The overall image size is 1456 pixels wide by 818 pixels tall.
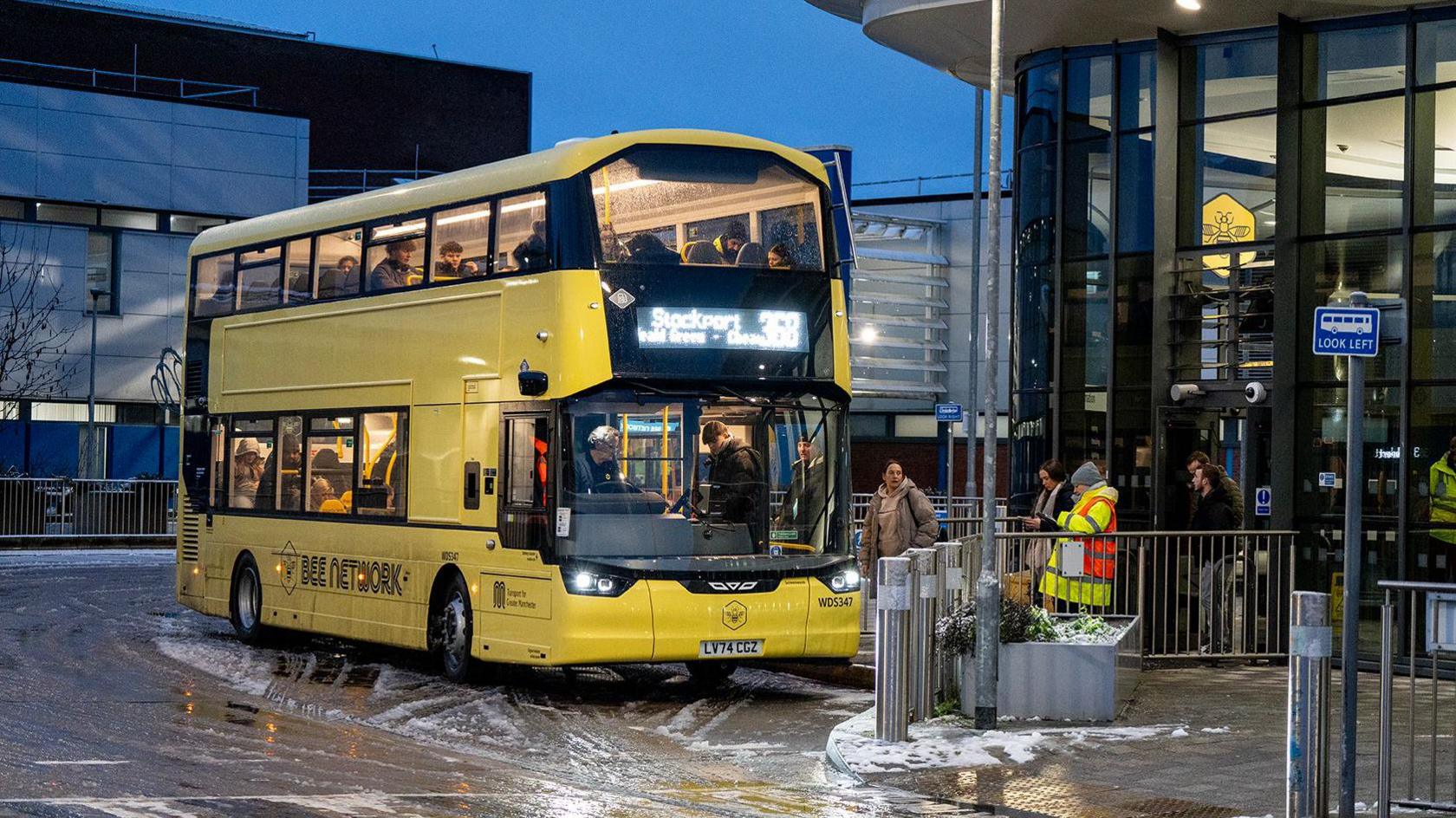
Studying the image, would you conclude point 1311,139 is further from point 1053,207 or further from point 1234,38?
point 1053,207

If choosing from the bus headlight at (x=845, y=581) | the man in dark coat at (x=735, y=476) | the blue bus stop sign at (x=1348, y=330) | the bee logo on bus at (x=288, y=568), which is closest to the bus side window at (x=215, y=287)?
the bee logo on bus at (x=288, y=568)

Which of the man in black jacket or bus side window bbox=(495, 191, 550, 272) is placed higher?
bus side window bbox=(495, 191, 550, 272)

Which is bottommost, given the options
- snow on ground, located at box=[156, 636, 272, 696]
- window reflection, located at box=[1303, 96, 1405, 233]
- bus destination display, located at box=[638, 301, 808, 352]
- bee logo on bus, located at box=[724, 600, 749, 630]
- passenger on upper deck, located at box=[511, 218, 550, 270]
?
snow on ground, located at box=[156, 636, 272, 696]

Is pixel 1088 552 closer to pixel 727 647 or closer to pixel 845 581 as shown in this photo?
pixel 845 581

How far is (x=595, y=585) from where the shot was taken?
1495 centimetres

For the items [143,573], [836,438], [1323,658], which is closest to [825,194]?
[836,438]

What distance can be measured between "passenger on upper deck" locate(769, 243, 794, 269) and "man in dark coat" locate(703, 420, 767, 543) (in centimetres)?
133

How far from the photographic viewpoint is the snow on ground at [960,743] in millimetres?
11609

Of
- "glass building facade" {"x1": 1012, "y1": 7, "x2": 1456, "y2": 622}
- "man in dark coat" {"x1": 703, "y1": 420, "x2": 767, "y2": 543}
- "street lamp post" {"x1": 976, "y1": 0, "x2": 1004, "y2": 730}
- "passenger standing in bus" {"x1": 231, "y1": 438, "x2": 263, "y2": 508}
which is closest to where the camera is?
"street lamp post" {"x1": 976, "y1": 0, "x2": 1004, "y2": 730}

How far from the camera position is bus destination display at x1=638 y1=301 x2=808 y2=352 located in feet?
50.1

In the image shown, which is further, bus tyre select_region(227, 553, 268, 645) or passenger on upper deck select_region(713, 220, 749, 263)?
bus tyre select_region(227, 553, 268, 645)

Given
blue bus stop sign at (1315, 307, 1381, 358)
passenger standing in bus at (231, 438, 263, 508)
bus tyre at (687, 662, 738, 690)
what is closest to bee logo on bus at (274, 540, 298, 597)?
passenger standing in bus at (231, 438, 263, 508)

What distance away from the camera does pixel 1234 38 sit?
19922 mm

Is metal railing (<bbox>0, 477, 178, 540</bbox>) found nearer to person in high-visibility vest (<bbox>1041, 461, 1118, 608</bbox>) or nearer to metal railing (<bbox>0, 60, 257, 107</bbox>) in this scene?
metal railing (<bbox>0, 60, 257, 107</bbox>)
